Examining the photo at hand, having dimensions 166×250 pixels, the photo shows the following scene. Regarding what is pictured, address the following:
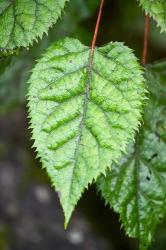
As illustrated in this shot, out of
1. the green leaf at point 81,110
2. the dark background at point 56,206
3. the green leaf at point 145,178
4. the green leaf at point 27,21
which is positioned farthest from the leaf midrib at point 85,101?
the dark background at point 56,206

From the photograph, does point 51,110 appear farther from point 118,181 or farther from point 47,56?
point 118,181

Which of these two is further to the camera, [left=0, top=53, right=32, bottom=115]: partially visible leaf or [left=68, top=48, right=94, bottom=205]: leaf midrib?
[left=0, top=53, right=32, bottom=115]: partially visible leaf

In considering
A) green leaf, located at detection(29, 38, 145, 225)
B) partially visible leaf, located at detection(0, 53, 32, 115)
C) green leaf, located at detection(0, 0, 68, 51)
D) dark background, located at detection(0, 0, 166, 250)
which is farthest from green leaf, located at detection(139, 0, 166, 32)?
dark background, located at detection(0, 0, 166, 250)

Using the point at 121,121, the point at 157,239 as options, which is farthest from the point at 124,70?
the point at 157,239

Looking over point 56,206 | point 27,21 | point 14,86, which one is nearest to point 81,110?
point 27,21

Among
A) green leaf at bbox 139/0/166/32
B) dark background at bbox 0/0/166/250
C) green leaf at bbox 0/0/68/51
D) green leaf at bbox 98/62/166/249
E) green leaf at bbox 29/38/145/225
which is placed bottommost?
dark background at bbox 0/0/166/250

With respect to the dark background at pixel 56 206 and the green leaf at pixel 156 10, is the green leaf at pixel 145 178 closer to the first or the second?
the green leaf at pixel 156 10

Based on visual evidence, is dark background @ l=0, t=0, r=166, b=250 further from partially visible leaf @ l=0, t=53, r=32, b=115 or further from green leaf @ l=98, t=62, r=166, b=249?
green leaf @ l=98, t=62, r=166, b=249
